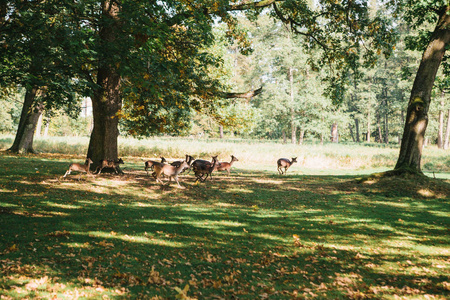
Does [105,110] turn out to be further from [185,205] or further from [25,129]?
[25,129]

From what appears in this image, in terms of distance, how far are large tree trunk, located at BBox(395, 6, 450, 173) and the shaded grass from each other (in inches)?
109

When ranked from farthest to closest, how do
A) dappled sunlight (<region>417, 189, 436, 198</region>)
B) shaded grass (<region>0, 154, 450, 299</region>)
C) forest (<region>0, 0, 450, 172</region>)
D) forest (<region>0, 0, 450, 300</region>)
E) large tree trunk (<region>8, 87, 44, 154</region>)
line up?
large tree trunk (<region>8, 87, 44, 154</region>) → dappled sunlight (<region>417, 189, 436, 198</region>) → forest (<region>0, 0, 450, 172</region>) → forest (<region>0, 0, 450, 300</region>) → shaded grass (<region>0, 154, 450, 299</region>)

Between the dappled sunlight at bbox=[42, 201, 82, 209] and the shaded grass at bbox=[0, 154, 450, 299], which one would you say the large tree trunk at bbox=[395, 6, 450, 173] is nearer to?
the shaded grass at bbox=[0, 154, 450, 299]

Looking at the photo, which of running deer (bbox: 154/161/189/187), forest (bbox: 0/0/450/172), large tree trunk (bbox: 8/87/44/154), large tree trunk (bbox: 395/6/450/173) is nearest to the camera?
forest (bbox: 0/0/450/172)

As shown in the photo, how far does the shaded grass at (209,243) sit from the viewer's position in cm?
476

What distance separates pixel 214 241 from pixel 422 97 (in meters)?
12.6

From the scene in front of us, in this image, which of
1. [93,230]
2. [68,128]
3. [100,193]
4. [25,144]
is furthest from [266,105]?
[68,128]

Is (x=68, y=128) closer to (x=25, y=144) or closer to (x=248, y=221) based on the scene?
(x=25, y=144)

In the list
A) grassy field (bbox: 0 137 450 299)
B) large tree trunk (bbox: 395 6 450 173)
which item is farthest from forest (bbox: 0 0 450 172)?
grassy field (bbox: 0 137 450 299)

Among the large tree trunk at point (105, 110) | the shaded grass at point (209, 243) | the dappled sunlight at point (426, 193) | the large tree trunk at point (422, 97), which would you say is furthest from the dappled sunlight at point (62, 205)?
the large tree trunk at point (422, 97)

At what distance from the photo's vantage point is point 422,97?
14617mm

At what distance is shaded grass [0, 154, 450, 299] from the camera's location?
476 centimetres

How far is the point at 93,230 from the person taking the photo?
6883 mm

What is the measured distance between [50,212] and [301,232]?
6.16m
